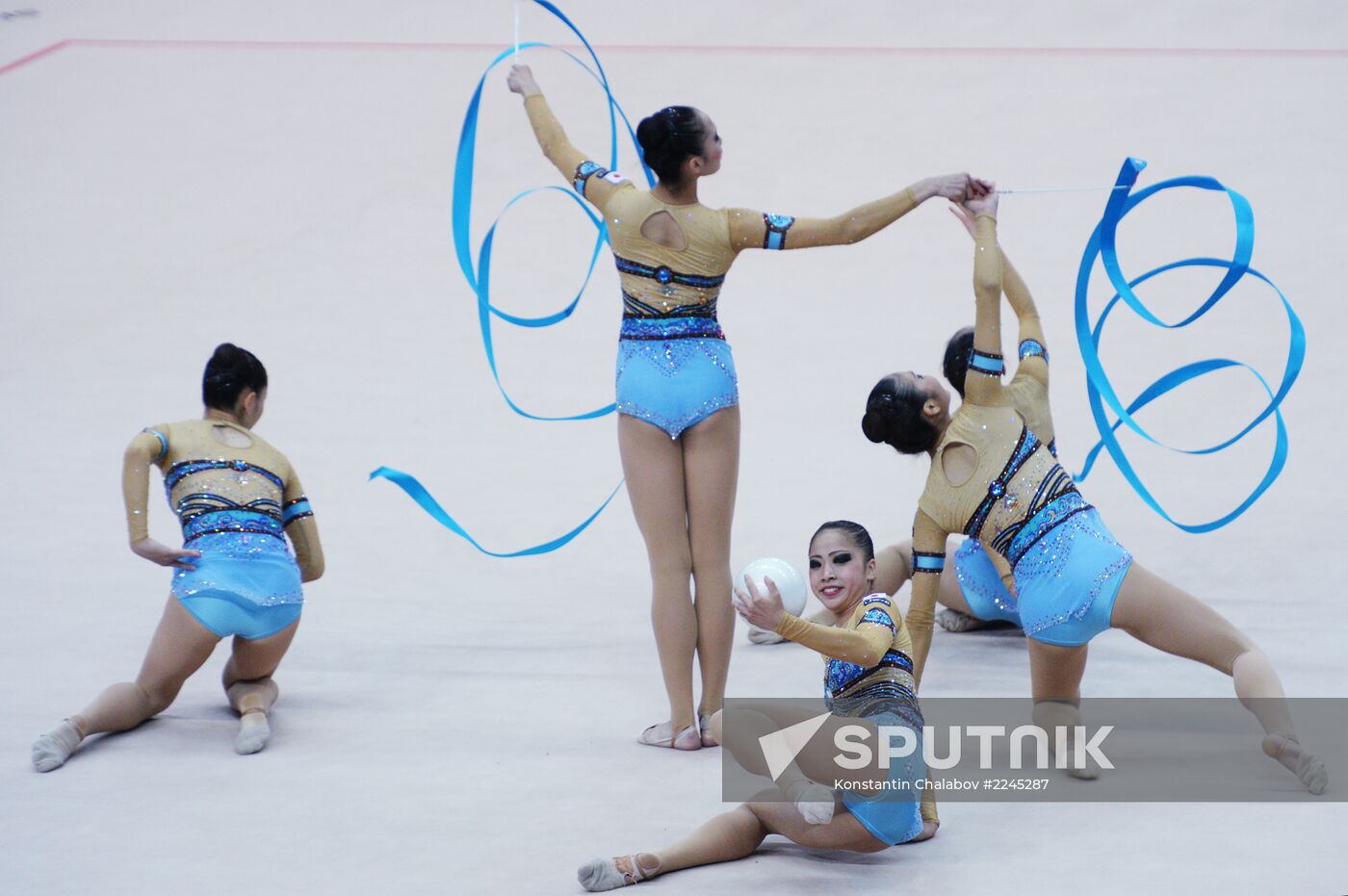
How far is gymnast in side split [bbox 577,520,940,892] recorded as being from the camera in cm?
287

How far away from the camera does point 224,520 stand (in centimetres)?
388

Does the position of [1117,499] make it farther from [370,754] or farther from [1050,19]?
[1050,19]

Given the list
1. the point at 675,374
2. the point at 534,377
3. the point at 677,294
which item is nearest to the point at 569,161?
the point at 677,294

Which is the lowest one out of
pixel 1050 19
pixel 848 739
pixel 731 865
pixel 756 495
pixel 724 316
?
pixel 731 865

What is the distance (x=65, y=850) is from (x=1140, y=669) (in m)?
2.84

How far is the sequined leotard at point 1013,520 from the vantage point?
339 cm

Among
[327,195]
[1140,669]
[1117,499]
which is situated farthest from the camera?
[327,195]

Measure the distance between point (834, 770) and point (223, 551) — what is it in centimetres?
179

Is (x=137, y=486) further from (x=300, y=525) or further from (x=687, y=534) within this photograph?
(x=687, y=534)

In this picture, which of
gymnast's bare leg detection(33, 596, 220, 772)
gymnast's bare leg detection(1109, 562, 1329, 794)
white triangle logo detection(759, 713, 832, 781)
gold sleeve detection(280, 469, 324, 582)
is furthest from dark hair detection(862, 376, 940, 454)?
gymnast's bare leg detection(33, 596, 220, 772)

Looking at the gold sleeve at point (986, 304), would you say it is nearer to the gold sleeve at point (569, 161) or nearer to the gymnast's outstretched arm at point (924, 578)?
the gymnast's outstretched arm at point (924, 578)

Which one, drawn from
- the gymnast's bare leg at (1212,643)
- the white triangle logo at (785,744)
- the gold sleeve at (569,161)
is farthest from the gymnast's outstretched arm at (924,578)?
the gold sleeve at (569,161)

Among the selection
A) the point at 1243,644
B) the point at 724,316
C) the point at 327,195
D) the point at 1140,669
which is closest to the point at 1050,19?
the point at 724,316

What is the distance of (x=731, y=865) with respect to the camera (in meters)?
3.00
